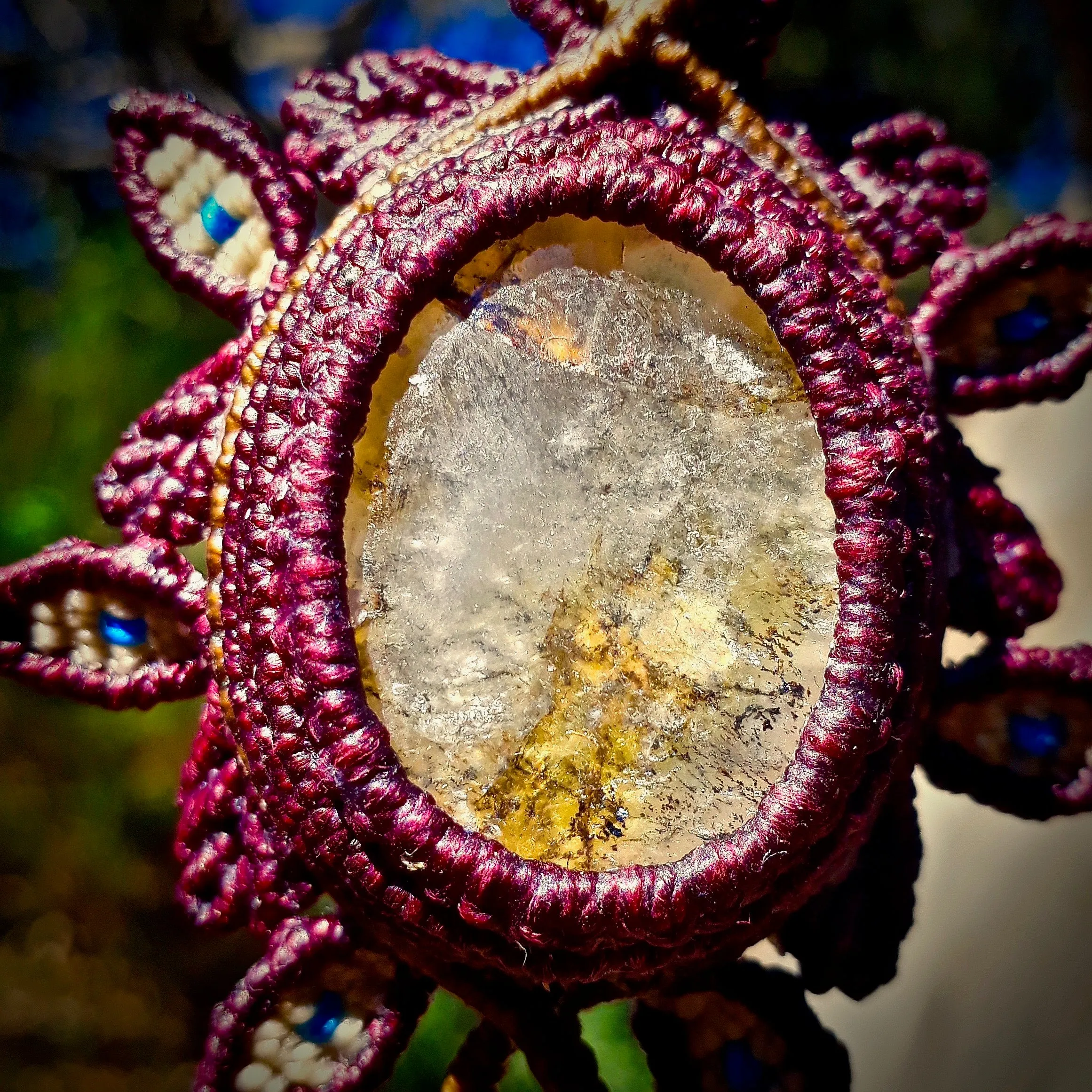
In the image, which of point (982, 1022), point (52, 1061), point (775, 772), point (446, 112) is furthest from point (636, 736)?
point (52, 1061)

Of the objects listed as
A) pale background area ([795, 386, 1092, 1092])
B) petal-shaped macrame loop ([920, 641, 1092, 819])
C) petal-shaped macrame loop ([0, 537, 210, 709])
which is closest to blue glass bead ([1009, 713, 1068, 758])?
petal-shaped macrame loop ([920, 641, 1092, 819])

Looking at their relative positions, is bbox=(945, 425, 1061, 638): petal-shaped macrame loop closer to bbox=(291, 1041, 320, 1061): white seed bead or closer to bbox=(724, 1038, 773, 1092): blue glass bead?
bbox=(724, 1038, 773, 1092): blue glass bead

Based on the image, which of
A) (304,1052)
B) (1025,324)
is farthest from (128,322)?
(1025,324)

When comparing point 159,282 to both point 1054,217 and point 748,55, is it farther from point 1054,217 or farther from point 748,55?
point 1054,217

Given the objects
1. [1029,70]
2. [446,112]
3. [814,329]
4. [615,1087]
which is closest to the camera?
[814,329]

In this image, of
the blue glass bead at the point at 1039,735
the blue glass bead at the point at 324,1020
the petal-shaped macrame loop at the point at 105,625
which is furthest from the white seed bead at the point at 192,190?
the blue glass bead at the point at 1039,735
